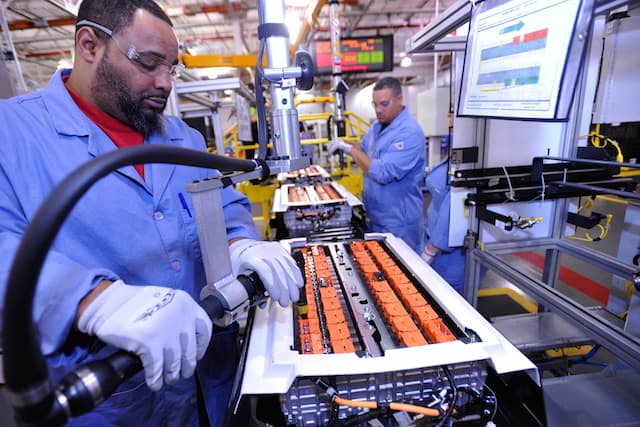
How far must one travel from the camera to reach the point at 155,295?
26.6 inches

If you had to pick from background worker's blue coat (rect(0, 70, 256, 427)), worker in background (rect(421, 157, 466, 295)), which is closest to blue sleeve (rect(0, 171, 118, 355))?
background worker's blue coat (rect(0, 70, 256, 427))

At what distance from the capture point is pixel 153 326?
0.61 m

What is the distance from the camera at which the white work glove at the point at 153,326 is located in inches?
23.7

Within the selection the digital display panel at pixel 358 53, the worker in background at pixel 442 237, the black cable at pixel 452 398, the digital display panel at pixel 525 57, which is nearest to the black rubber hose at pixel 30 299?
the black cable at pixel 452 398

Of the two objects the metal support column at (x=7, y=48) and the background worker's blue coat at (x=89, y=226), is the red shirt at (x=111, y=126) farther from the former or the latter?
the metal support column at (x=7, y=48)

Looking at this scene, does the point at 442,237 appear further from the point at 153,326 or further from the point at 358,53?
the point at 358,53

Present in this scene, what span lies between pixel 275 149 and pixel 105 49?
2.17 ft

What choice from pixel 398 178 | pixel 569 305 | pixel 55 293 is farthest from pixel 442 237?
pixel 55 293

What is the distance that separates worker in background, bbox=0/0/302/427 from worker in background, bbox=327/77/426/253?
1785 mm

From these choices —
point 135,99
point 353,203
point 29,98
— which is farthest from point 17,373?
point 353,203

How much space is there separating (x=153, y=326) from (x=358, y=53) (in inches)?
248

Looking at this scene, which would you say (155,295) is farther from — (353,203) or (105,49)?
(353,203)

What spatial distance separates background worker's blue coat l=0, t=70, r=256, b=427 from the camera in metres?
0.67

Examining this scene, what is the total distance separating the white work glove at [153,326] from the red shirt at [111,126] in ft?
1.93
